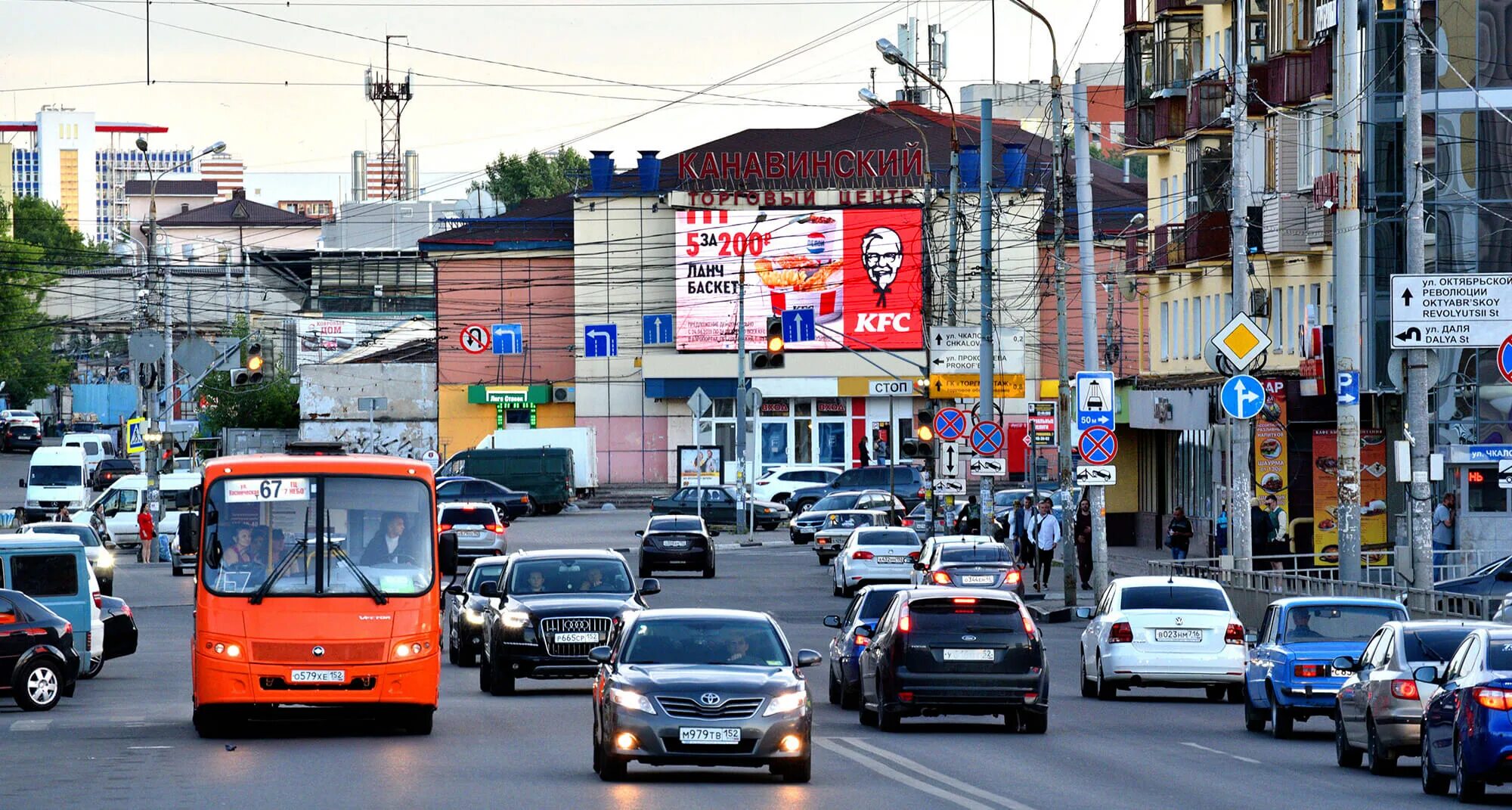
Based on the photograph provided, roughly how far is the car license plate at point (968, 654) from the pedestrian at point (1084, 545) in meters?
24.2

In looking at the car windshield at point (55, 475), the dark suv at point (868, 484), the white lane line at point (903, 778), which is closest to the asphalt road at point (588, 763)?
the white lane line at point (903, 778)

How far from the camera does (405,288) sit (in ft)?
375

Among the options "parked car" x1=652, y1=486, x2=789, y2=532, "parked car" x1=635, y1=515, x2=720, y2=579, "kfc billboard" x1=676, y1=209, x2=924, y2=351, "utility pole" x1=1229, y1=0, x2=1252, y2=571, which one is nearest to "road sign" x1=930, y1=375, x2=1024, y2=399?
"parked car" x1=635, y1=515, x2=720, y2=579

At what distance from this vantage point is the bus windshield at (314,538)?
20.1 m

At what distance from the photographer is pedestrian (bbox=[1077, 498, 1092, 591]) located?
45781 millimetres

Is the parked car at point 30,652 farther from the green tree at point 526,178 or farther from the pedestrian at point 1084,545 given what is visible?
the green tree at point 526,178

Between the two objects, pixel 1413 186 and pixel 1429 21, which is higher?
pixel 1429 21

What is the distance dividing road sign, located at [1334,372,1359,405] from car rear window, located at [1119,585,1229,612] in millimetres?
4676

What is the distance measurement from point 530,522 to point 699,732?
180ft

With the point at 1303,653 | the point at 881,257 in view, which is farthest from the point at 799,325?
the point at 1303,653

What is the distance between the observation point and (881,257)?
8550 centimetres

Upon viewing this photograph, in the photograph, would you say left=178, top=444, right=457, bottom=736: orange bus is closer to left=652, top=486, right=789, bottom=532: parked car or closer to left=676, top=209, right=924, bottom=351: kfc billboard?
left=652, top=486, right=789, bottom=532: parked car

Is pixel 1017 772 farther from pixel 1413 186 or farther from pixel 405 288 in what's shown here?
pixel 405 288

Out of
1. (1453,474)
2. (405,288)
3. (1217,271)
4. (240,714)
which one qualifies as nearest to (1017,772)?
(240,714)
